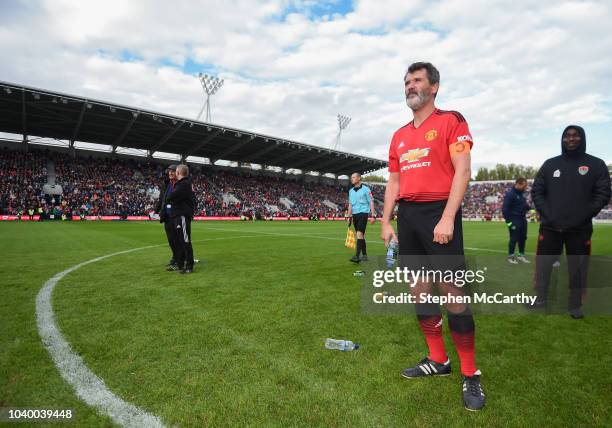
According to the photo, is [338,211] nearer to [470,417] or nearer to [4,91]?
[4,91]

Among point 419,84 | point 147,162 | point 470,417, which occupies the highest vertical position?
point 147,162

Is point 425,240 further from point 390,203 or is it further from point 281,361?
point 281,361

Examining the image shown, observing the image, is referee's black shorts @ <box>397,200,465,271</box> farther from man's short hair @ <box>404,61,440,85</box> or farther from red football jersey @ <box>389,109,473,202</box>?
man's short hair @ <box>404,61,440,85</box>

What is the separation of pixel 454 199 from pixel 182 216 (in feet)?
18.6

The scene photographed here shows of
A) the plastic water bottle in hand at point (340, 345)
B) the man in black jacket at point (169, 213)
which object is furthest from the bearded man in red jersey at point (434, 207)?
the man in black jacket at point (169, 213)

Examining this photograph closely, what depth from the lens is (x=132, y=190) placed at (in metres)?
39.3

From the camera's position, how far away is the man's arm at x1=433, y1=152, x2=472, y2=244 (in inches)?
98.0

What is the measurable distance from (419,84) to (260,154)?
4644 cm

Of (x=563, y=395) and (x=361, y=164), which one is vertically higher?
(x=361, y=164)

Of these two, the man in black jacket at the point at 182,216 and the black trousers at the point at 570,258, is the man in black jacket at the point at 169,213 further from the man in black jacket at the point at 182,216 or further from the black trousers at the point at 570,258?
the black trousers at the point at 570,258

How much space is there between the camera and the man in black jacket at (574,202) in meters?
4.34

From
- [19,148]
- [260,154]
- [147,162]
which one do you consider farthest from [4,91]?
[260,154]

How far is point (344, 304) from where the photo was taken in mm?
4863

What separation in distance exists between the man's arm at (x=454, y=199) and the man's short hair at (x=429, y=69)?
68cm
